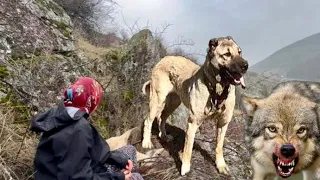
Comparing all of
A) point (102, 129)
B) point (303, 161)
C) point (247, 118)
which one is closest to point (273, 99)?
point (247, 118)

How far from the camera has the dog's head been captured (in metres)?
5.20

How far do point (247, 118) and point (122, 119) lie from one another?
5334 millimetres

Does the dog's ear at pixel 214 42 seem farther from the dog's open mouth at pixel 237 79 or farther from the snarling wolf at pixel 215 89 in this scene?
the dog's open mouth at pixel 237 79

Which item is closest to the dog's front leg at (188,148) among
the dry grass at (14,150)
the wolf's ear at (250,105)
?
the dry grass at (14,150)

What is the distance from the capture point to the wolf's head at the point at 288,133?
9.22 ft

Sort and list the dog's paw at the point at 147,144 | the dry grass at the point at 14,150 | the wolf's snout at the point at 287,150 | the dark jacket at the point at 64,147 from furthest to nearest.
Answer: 1. the dog's paw at the point at 147,144
2. the dry grass at the point at 14,150
3. the dark jacket at the point at 64,147
4. the wolf's snout at the point at 287,150

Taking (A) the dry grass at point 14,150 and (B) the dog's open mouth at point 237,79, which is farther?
(B) the dog's open mouth at point 237,79

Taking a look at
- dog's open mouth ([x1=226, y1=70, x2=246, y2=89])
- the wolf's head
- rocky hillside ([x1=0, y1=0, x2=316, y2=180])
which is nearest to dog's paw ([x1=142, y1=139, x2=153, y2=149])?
rocky hillside ([x1=0, y1=0, x2=316, y2=180])

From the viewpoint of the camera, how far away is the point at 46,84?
6367 millimetres

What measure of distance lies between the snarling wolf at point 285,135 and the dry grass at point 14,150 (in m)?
2.63

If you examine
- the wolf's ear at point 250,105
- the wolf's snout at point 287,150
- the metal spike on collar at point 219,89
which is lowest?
the wolf's snout at point 287,150

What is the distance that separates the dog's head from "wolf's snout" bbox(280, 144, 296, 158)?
248 cm

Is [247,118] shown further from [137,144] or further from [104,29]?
[104,29]

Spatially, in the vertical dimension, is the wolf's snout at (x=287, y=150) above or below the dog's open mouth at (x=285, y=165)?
above
